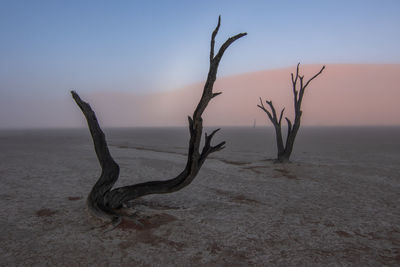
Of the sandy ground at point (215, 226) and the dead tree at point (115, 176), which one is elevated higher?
the dead tree at point (115, 176)

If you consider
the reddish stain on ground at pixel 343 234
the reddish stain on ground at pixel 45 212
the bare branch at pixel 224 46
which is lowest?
the reddish stain on ground at pixel 343 234

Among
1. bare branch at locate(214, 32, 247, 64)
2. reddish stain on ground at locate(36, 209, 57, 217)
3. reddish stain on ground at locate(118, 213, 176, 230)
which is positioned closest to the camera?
bare branch at locate(214, 32, 247, 64)

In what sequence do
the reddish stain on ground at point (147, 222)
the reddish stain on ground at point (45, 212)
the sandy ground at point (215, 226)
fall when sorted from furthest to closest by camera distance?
the reddish stain on ground at point (45, 212)
the reddish stain on ground at point (147, 222)
the sandy ground at point (215, 226)

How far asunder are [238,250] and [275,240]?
0.97 m

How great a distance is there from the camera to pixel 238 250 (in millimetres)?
5320

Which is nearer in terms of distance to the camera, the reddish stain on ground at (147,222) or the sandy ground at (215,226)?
the sandy ground at (215,226)

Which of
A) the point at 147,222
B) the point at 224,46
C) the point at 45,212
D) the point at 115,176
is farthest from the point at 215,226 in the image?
the point at 45,212

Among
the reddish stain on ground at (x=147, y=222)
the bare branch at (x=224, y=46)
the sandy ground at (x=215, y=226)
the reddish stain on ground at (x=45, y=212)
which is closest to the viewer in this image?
the sandy ground at (x=215, y=226)

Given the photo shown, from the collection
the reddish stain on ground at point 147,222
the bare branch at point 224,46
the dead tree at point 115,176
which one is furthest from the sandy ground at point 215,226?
the bare branch at point 224,46

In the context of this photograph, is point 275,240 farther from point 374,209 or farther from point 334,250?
point 374,209

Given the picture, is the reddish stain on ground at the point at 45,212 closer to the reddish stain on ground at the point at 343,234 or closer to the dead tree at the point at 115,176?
the dead tree at the point at 115,176

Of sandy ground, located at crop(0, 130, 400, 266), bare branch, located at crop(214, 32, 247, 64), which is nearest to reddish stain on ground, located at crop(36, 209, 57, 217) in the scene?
sandy ground, located at crop(0, 130, 400, 266)

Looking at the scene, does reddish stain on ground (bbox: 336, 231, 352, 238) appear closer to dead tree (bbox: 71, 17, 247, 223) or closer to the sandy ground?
the sandy ground

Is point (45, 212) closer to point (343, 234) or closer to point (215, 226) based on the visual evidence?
point (215, 226)
